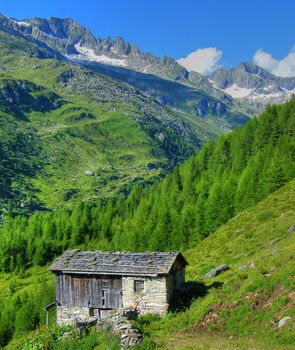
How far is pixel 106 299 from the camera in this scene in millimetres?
45438

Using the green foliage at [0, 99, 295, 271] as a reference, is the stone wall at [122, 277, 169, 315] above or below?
below

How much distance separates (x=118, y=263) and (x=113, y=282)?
6.43 feet

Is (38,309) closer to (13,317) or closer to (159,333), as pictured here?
(13,317)

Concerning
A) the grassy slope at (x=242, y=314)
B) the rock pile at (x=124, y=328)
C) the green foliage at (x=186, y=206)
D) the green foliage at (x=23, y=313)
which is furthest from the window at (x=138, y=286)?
the green foliage at (x=186, y=206)

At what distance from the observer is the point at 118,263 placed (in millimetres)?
45031

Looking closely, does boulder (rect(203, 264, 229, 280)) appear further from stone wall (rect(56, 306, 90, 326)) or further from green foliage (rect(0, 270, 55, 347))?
green foliage (rect(0, 270, 55, 347))

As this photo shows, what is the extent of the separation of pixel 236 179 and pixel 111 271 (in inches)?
2829

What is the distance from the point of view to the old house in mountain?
42.0 m

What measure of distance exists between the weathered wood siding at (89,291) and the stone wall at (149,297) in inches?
52.8

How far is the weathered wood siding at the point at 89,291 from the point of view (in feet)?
148

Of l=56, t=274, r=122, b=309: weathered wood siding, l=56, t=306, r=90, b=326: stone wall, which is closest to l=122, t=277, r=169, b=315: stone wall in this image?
l=56, t=274, r=122, b=309: weathered wood siding

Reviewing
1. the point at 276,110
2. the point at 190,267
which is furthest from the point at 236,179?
the point at 190,267

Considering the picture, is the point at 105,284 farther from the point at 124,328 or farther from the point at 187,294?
the point at 124,328

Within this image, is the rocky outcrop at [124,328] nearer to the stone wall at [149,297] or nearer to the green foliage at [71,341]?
the green foliage at [71,341]
